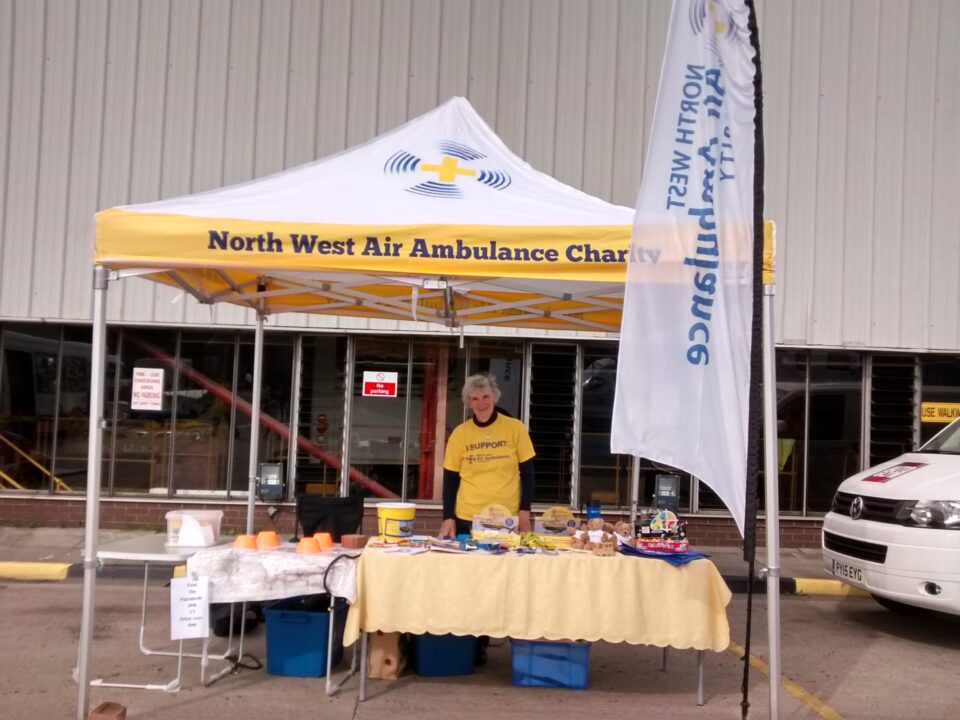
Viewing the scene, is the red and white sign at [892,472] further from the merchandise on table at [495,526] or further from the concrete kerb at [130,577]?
the merchandise on table at [495,526]

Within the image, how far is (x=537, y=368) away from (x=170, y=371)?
4641 mm

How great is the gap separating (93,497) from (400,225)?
236 cm

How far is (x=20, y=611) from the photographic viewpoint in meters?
8.07

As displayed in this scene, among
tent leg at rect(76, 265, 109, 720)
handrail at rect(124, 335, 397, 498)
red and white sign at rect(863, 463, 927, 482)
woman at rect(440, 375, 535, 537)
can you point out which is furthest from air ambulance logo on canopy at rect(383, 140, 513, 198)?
handrail at rect(124, 335, 397, 498)

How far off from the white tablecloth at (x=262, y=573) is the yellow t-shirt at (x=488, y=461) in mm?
1205

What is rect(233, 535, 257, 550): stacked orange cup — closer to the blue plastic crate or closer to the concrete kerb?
the blue plastic crate

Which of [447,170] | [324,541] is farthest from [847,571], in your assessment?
[447,170]

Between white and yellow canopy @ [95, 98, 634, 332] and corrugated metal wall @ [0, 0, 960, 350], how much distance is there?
5.31m

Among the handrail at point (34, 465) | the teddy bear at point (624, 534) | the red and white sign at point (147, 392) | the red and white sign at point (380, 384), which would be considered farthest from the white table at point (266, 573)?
the handrail at point (34, 465)

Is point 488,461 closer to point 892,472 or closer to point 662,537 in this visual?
point 662,537

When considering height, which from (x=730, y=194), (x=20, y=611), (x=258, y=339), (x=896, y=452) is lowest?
(x=20, y=611)

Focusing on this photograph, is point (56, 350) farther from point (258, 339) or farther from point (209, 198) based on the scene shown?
point (209, 198)

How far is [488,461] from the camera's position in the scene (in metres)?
6.43

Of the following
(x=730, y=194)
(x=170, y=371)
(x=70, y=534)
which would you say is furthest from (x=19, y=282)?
(x=730, y=194)
